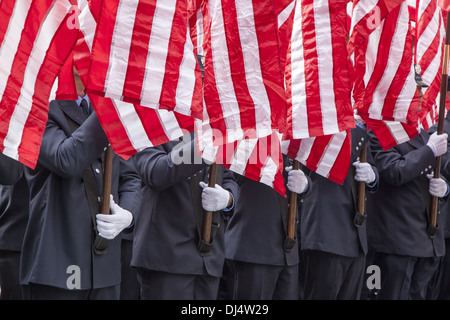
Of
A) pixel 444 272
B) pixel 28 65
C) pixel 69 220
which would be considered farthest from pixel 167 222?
pixel 444 272

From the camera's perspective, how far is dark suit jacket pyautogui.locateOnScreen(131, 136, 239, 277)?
15.0ft

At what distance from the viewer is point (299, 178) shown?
5.65m

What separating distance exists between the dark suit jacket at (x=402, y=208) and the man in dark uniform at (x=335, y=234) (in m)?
0.47

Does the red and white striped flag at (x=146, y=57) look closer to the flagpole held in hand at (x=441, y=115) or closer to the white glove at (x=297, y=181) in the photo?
the white glove at (x=297, y=181)

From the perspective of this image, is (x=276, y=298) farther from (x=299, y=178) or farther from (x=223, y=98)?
(x=223, y=98)

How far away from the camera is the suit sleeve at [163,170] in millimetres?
4520

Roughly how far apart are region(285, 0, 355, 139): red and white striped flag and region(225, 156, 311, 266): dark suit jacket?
81cm

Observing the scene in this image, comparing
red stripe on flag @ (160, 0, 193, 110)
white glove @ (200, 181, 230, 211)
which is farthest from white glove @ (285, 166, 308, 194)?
red stripe on flag @ (160, 0, 193, 110)

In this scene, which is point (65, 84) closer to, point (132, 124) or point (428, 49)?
point (132, 124)

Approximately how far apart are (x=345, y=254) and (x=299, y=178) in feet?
2.77

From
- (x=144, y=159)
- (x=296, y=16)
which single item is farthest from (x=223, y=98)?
(x=296, y=16)

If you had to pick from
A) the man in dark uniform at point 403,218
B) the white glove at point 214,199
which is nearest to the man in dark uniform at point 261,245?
the white glove at point 214,199

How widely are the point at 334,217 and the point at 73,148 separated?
2.90 meters

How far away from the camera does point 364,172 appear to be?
615cm
